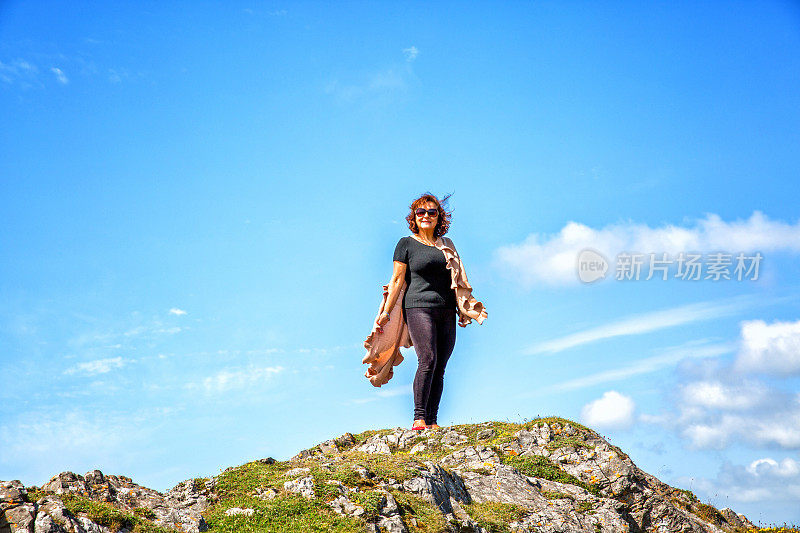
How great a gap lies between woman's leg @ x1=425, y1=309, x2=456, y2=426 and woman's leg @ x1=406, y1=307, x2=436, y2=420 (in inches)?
11.7

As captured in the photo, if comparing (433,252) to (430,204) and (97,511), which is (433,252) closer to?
(430,204)

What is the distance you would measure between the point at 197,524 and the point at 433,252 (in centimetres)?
879

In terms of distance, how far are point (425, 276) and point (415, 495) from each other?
258 inches

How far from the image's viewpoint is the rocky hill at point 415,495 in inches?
416

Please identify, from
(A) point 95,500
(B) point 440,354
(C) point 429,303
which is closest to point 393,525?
(A) point 95,500

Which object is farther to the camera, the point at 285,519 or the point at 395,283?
the point at 395,283

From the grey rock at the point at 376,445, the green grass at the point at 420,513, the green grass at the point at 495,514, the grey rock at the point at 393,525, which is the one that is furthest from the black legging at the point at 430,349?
the grey rock at the point at 393,525

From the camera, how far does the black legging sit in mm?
16984

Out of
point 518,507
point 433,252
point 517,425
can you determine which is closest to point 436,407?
point 517,425

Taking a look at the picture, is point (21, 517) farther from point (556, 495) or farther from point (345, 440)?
point (345, 440)

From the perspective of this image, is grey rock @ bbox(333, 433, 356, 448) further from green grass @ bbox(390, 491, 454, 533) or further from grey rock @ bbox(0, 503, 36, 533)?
grey rock @ bbox(0, 503, 36, 533)

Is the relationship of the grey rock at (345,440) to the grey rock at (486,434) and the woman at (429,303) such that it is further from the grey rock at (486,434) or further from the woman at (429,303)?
the grey rock at (486,434)

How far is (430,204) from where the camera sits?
17.9 meters

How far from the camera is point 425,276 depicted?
1734 centimetres
